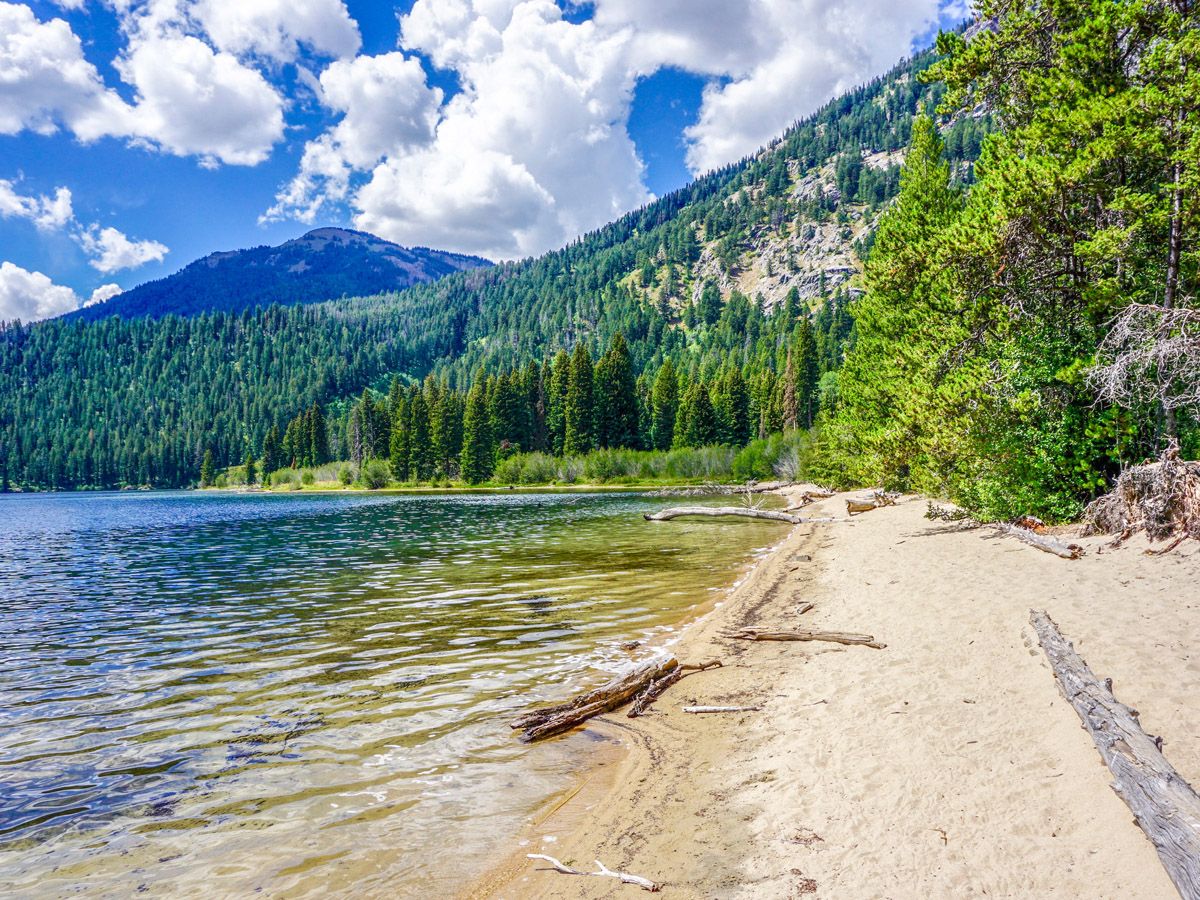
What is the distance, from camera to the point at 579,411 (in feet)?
326

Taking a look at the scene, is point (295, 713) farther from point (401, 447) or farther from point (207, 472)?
point (207, 472)

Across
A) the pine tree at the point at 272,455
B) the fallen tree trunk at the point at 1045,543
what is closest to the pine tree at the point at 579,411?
the fallen tree trunk at the point at 1045,543

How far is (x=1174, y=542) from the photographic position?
12.6 m

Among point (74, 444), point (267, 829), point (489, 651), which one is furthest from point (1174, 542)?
point (74, 444)

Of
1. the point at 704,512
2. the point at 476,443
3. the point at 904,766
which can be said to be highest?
the point at 476,443

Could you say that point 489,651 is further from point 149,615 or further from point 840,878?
point 149,615

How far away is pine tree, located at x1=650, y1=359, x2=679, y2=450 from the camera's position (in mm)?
104812

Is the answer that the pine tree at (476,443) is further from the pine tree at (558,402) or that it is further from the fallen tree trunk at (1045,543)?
the fallen tree trunk at (1045,543)

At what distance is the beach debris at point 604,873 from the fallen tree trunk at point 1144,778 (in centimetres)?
330

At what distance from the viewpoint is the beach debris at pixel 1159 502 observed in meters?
12.8

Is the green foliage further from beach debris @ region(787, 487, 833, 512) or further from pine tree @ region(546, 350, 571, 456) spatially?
beach debris @ region(787, 487, 833, 512)

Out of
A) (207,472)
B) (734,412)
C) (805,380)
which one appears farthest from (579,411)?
(207,472)

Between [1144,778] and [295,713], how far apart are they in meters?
9.50

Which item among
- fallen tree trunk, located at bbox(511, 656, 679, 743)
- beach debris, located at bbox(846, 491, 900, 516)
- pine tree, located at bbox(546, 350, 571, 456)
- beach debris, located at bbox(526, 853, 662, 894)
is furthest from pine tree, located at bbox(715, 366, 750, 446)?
beach debris, located at bbox(526, 853, 662, 894)
